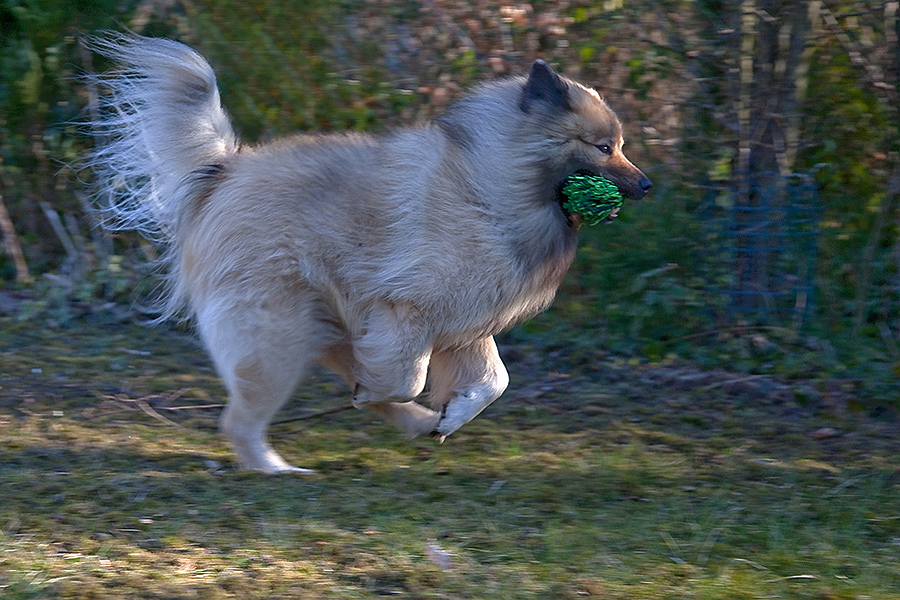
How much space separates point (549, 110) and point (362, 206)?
34.7 inches

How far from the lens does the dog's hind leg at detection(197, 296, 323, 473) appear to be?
13.2 feet

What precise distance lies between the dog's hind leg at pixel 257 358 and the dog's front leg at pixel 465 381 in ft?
2.02

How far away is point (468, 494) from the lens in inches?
155

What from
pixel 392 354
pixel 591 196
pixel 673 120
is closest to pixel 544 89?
pixel 591 196

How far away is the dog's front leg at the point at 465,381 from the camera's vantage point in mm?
4234

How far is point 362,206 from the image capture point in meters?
4.09

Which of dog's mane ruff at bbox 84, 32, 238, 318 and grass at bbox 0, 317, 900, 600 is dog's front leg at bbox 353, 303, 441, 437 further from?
dog's mane ruff at bbox 84, 32, 238, 318

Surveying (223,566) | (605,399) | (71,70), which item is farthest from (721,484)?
(71,70)

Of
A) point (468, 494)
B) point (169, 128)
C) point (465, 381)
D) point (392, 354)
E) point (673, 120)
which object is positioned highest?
point (169, 128)

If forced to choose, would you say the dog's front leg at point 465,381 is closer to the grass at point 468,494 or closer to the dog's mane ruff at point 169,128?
the grass at point 468,494

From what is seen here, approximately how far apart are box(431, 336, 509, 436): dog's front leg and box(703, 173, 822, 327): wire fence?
2253 millimetres

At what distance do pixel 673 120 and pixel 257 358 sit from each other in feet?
11.3

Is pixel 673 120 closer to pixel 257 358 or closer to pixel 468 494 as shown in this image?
pixel 468 494

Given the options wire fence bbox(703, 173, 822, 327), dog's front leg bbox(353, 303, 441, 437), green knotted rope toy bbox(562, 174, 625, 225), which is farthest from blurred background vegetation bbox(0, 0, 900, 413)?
dog's front leg bbox(353, 303, 441, 437)
